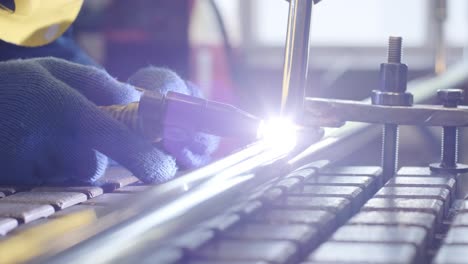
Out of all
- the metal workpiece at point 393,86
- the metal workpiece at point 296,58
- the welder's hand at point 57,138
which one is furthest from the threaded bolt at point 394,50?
the welder's hand at point 57,138

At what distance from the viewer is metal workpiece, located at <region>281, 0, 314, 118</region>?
777 millimetres

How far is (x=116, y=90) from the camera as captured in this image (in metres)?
0.77

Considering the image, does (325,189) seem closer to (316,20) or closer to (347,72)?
(347,72)

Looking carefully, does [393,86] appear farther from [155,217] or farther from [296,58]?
[155,217]

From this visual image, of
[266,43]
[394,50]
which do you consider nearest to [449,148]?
[394,50]

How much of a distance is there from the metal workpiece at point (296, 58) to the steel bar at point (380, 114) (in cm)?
5

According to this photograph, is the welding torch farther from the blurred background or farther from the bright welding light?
the blurred background

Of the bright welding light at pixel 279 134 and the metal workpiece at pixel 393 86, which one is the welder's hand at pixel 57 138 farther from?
the metal workpiece at pixel 393 86

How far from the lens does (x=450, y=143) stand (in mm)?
830

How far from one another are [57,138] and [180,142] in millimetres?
102

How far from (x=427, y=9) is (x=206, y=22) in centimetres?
239

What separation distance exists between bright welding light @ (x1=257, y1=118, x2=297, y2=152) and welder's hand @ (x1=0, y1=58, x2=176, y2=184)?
81mm

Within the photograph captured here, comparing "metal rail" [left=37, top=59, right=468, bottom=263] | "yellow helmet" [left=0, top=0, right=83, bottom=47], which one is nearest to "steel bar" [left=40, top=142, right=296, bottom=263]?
"metal rail" [left=37, top=59, right=468, bottom=263]

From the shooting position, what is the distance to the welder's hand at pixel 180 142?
2.55 ft
